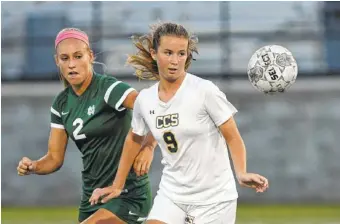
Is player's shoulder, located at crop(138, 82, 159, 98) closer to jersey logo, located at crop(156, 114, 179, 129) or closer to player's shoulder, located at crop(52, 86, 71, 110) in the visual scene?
jersey logo, located at crop(156, 114, 179, 129)

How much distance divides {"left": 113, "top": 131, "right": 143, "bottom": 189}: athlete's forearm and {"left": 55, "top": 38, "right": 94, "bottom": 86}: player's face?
518 mm

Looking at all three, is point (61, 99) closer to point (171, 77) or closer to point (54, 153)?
point (54, 153)

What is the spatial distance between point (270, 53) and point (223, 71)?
7.00m

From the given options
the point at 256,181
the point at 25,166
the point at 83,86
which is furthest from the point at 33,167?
the point at 256,181

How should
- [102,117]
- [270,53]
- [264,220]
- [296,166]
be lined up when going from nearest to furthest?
[102,117]
[270,53]
[264,220]
[296,166]

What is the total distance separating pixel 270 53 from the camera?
7.15 m

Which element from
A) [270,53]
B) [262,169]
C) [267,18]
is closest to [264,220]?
[262,169]

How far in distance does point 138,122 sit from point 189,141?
0.46 metres

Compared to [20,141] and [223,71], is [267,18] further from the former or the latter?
[20,141]

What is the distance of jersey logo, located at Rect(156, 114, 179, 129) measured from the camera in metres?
5.70

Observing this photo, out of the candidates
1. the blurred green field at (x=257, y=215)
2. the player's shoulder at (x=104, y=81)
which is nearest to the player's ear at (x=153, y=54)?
the player's shoulder at (x=104, y=81)

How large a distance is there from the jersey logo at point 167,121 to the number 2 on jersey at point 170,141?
0.05 metres

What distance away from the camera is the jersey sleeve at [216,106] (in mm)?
5641

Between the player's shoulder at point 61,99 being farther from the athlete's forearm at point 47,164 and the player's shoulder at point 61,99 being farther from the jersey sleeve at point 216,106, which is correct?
the jersey sleeve at point 216,106
